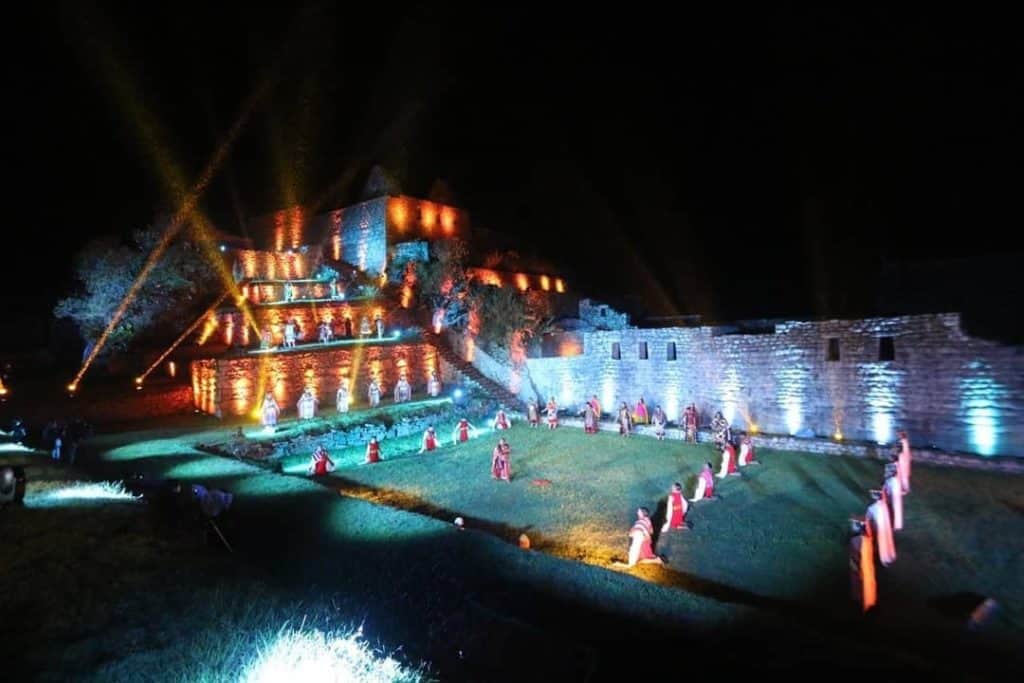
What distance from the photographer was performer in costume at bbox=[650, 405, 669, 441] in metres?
17.1

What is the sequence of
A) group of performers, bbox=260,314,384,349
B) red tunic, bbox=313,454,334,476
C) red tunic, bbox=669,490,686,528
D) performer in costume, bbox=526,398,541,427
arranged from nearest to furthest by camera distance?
red tunic, bbox=669,490,686,528, red tunic, bbox=313,454,334,476, performer in costume, bbox=526,398,541,427, group of performers, bbox=260,314,384,349

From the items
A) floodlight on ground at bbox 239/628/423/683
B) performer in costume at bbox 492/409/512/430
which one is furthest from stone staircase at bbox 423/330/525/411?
floodlight on ground at bbox 239/628/423/683

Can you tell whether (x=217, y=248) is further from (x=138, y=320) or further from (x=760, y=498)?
(x=760, y=498)

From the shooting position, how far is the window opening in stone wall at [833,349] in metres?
14.8

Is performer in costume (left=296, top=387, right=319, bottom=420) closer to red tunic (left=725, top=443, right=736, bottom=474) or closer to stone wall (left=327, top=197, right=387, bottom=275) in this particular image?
red tunic (left=725, top=443, right=736, bottom=474)

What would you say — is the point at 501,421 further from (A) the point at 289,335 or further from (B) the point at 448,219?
(B) the point at 448,219

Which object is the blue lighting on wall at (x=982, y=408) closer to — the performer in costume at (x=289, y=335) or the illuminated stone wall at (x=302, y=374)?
the illuminated stone wall at (x=302, y=374)

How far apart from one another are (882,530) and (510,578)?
5.60 meters

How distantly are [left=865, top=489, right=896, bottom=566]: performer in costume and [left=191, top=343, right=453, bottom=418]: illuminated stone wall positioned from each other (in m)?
18.7

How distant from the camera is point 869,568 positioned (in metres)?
6.92

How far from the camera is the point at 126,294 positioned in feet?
76.6

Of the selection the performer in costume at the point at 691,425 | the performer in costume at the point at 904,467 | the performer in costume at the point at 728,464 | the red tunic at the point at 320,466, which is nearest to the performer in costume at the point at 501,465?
the red tunic at the point at 320,466

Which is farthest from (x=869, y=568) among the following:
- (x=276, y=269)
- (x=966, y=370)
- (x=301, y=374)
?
(x=276, y=269)

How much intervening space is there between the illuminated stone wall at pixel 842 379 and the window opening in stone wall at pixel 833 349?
76 mm
